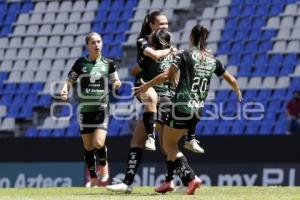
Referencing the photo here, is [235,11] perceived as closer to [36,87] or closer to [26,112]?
[36,87]

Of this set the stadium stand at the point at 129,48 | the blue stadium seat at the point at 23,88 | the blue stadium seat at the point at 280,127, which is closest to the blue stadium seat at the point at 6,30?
the stadium stand at the point at 129,48

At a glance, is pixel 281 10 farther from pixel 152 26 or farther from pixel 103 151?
pixel 152 26

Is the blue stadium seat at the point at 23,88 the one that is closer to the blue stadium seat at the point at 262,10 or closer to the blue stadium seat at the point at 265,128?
the blue stadium seat at the point at 262,10

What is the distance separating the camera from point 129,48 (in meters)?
24.0

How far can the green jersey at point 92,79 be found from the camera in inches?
530

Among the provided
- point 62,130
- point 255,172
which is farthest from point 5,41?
point 255,172

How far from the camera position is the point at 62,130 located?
74.3 ft

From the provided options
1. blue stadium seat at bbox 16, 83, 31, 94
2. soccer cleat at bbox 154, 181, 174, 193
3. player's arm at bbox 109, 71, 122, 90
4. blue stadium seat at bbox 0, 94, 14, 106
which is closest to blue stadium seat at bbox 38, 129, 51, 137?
blue stadium seat at bbox 0, 94, 14, 106

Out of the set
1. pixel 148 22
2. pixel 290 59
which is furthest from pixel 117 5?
pixel 148 22

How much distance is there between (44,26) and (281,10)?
6960 mm

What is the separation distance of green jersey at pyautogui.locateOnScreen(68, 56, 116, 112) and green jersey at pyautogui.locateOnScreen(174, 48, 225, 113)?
3.03m

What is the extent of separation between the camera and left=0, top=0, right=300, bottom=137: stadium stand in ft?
68.1

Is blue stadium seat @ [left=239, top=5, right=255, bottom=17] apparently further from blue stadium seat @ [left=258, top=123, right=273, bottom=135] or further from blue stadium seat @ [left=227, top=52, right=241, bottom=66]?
blue stadium seat @ [left=258, top=123, right=273, bottom=135]

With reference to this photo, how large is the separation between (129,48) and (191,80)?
13.5m
